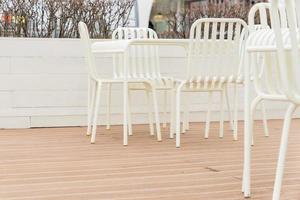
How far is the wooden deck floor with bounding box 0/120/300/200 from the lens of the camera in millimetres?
2432

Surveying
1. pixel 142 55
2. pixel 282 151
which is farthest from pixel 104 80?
pixel 282 151

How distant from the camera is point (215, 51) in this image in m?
4.08

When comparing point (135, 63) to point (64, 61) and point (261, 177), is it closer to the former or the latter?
point (64, 61)

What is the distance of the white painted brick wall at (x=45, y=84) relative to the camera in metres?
5.17

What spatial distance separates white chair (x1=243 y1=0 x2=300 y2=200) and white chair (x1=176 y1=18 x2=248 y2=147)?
5.22 feet

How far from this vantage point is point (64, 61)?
17.5 feet

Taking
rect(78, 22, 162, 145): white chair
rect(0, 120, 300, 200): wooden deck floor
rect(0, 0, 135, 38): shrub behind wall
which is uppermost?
rect(0, 0, 135, 38): shrub behind wall

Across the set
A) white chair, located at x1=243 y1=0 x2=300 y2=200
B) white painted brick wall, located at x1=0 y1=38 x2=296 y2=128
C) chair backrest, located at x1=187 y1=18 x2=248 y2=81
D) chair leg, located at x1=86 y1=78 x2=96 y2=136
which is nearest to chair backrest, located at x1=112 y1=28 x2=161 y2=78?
white painted brick wall, located at x1=0 y1=38 x2=296 y2=128

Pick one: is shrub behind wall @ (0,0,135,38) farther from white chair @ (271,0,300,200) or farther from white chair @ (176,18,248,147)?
white chair @ (271,0,300,200)

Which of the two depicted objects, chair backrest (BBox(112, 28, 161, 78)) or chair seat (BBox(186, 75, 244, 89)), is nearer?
chair seat (BBox(186, 75, 244, 89))

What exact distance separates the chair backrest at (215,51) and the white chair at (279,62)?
1585mm

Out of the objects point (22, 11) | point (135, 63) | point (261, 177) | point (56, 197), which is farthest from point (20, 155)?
point (22, 11)

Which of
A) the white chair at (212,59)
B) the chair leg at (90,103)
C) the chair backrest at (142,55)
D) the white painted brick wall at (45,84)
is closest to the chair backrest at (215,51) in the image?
the white chair at (212,59)

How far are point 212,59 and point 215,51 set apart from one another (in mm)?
82
